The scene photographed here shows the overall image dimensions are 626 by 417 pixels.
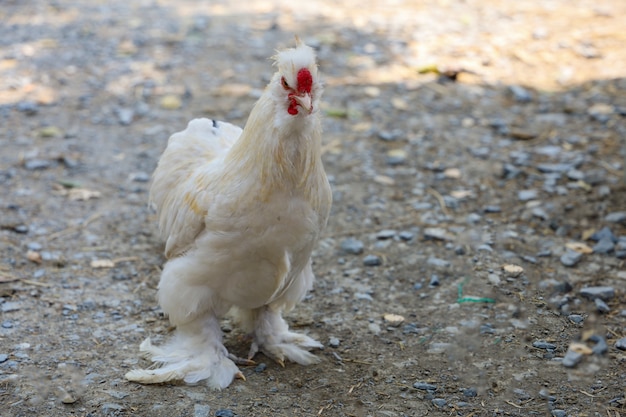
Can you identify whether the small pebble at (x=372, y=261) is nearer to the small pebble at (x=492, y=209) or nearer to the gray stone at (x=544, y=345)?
the small pebble at (x=492, y=209)

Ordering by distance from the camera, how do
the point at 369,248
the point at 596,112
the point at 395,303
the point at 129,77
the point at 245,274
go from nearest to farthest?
the point at 245,274 < the point at 395,303 < the point at 369,248 < the point at 596,112 < the point at 129,77

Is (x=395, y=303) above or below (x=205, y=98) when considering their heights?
below

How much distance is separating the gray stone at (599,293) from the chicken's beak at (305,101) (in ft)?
7.55

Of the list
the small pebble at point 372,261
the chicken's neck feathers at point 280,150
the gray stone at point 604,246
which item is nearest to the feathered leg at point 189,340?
the chicken's neck feathers at point 280,150

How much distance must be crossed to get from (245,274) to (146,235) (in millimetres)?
1850

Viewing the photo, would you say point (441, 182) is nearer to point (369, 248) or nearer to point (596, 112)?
point (369, 248)

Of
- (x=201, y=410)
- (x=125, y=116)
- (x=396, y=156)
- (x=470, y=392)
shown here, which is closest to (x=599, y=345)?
(x=470, y=392)

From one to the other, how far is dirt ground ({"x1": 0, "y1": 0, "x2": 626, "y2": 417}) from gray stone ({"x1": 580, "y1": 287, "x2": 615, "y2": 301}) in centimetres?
2

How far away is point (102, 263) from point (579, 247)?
3290 mm

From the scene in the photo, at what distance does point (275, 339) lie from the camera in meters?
4.02

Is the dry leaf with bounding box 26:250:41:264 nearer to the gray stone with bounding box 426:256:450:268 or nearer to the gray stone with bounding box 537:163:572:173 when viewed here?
the gray stone with bounding box 426:256:450:268

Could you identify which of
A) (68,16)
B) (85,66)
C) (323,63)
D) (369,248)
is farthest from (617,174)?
(68,16)

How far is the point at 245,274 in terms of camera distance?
3.57 meters

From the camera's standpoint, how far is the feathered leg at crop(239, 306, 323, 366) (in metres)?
3.97
